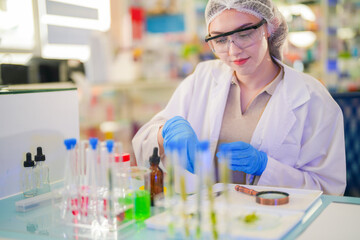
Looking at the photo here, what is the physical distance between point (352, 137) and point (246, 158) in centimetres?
92

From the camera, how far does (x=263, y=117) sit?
1.95 metres

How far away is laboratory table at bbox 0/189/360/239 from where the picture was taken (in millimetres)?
1134

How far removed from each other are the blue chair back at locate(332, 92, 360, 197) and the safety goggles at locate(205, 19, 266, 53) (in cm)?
73

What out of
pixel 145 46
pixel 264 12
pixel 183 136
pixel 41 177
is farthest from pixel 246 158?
pixel 145 46

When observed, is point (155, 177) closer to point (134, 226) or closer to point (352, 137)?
point (134, 226)

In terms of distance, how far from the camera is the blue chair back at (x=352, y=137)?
2305 mm

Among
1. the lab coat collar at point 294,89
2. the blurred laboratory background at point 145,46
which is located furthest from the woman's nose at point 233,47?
the blurred laboratory background at point 145,46

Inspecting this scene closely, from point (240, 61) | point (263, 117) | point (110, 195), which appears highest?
point (240, 61)

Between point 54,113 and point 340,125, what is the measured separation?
49.2 inches

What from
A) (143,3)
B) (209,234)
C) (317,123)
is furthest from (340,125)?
(143,3)

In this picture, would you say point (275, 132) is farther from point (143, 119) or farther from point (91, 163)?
point (143, 119)

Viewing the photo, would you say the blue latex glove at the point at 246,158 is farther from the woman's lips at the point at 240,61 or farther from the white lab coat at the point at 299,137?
the woman's lips at the point at 240,61

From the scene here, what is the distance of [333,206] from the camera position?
52.6 inches

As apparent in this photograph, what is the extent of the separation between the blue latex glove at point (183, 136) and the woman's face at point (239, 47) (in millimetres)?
391
